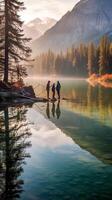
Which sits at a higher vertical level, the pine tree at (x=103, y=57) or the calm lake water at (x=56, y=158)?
the pine tree at (x=103, y=57)

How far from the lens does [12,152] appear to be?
660 inches

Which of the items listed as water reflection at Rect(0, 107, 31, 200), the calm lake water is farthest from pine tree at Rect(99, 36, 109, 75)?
water reflection at Rect(0, 107, 31, 200)

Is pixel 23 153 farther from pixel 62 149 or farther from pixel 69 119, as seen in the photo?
pixel 69 119

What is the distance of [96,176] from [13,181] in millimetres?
3011

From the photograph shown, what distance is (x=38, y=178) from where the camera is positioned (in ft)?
43.0

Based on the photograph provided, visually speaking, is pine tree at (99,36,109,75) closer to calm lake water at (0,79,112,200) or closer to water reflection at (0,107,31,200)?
calm lake water at (0,79,112,200)

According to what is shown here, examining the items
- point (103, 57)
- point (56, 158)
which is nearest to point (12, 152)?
point (56, 158)

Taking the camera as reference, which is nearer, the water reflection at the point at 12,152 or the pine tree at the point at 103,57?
the water reflection at the point at 12,152

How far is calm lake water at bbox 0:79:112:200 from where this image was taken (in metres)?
11.8

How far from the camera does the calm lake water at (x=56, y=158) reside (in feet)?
38.7

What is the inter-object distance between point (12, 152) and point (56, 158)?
6.69 ft

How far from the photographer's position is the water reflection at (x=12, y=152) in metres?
11.9

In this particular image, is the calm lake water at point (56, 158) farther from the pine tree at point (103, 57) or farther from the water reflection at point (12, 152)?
the pine tree at point (103, 57)

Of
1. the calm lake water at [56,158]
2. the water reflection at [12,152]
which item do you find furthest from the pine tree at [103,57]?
the water reflection at [12,152]
